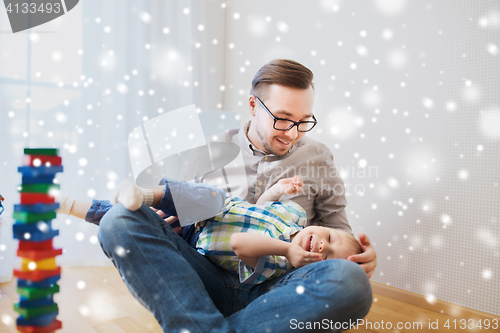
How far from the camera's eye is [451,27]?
1.65 m

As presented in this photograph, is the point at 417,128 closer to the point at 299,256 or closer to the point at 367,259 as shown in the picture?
the point at 367,259

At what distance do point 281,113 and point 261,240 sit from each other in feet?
1.81

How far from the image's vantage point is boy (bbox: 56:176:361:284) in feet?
3.39

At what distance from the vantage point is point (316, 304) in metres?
0.90

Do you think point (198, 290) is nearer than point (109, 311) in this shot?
Yes

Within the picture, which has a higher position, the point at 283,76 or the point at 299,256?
the point at 283,76

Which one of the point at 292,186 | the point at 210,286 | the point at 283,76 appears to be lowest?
the point at 210,286

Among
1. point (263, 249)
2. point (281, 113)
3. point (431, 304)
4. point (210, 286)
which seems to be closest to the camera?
point (263, 249)

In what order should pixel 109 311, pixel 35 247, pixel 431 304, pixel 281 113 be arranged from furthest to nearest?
pixel 431 304
pixel 109 311
pixel 281 113
pixel 35 247

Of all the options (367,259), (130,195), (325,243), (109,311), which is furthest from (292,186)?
(109,311)

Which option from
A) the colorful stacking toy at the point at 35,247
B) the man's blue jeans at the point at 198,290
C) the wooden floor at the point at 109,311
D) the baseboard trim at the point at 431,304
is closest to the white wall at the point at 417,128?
the baseboard trim at the point at 431,304

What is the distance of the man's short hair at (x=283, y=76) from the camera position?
1397 millimetres

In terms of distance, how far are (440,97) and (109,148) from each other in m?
1.80

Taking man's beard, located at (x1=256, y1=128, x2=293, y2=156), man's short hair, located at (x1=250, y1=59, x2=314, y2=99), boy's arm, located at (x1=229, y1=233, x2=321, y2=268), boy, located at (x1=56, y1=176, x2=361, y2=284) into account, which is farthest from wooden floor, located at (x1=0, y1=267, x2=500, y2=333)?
man's short hair, located at (x1=250, y1=59, x2=314, y2=99)
